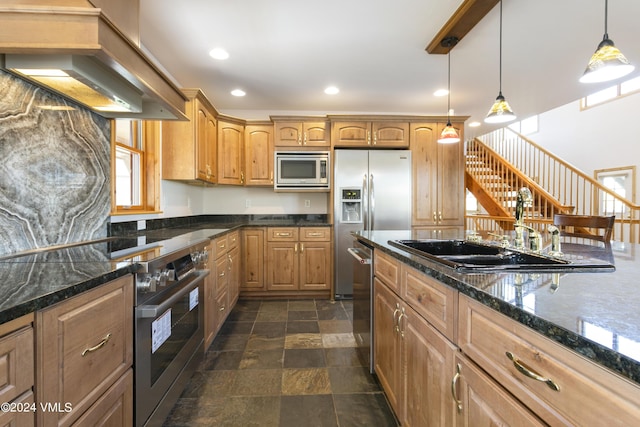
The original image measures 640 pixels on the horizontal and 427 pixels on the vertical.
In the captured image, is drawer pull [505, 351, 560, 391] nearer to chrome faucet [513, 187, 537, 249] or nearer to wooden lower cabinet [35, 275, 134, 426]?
chrome faucet [513, 187, 537, 249]

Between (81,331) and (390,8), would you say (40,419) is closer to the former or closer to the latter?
(81,331)

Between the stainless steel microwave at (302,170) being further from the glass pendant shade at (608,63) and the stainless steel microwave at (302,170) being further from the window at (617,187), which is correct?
the window at (617,187)

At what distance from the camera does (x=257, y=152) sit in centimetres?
396

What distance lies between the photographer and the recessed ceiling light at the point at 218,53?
2.61 meters

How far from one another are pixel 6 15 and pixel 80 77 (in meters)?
0.27

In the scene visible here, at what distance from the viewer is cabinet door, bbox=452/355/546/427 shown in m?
0.69

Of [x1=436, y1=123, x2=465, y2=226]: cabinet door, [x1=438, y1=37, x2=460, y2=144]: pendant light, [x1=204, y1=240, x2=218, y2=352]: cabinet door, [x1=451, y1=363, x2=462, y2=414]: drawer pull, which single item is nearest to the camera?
[x1=451, y1=363, x2=462, y2=414]: drawer pull

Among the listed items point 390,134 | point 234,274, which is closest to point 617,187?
point 390,134

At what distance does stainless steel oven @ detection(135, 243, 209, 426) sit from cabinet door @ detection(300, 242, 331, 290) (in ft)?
6.08

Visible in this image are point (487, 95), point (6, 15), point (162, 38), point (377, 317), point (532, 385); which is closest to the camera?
point (532, 385)

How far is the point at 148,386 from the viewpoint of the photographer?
1.31 meters

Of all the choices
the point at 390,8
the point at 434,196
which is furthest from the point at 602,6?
the point at 434,196

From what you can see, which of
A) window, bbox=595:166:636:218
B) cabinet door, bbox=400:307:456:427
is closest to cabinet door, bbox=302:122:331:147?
cabinet door, bbox=400:307:456:427

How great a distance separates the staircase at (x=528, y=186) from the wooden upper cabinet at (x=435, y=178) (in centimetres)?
153
